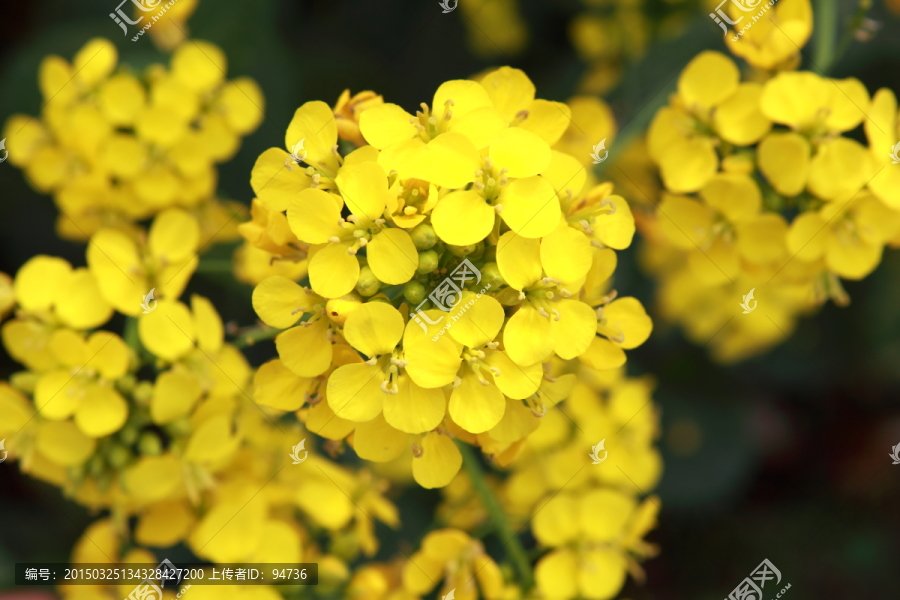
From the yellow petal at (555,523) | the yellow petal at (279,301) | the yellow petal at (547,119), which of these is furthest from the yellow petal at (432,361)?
the yellow petal at (555,523)

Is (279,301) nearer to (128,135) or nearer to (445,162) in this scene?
(445,162)

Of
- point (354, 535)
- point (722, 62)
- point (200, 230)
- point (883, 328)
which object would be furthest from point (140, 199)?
point (883, 328)

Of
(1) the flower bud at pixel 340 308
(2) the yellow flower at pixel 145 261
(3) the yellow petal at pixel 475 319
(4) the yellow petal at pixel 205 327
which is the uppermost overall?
(1) the flower bud at pixel 340 308

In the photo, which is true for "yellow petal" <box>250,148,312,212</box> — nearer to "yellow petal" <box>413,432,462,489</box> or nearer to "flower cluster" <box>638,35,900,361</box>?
"yellow petal" <box>413,432,462,489</box>

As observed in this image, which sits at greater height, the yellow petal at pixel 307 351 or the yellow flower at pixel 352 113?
the yellow flower at pixel 352 113

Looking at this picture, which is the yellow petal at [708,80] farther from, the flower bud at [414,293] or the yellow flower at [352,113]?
the flower bud at [414,293]

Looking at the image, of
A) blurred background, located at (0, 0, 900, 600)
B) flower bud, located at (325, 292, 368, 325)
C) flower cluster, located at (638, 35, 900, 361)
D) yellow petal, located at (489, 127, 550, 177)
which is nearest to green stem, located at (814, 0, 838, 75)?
flower cluster, located at (638, 35, 900, 361)

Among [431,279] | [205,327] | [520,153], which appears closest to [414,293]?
[431,279]
